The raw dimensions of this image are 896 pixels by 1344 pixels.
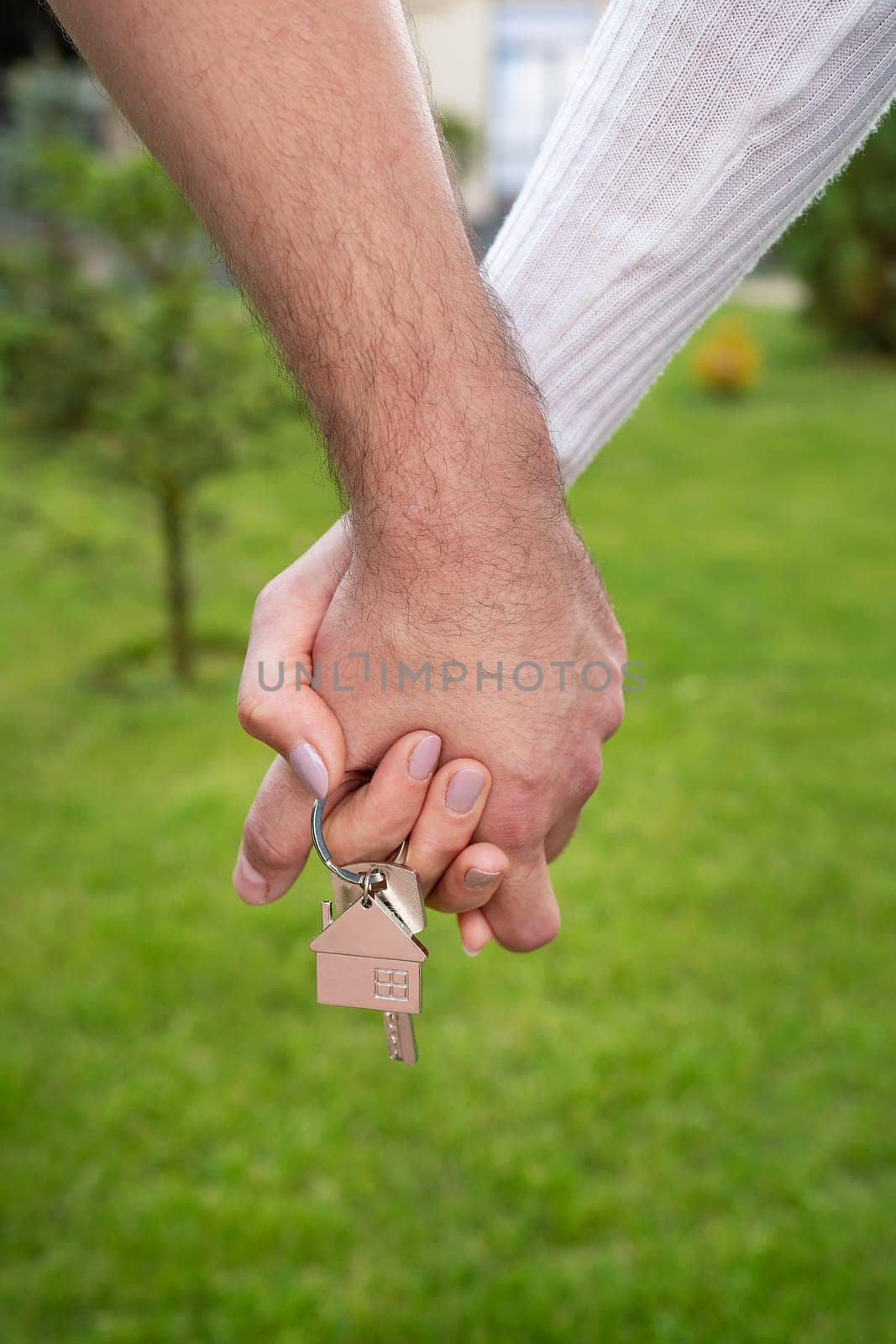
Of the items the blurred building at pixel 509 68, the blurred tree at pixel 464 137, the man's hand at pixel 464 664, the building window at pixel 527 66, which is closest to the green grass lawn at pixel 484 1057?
the man's hand at pixel 464 664

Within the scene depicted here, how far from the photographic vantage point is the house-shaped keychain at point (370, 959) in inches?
42.0

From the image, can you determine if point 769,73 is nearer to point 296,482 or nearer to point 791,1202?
point 791,1202

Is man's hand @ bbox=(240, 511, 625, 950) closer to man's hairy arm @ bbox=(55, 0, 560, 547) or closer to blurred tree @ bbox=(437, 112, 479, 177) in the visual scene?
man's hairy arm @ bbox=(55, 0, 560, 547)

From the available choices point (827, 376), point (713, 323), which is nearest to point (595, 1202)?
point (827, 376)

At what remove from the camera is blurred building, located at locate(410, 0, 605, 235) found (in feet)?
43.5

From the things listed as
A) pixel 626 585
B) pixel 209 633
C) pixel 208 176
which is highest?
pixel 626 585

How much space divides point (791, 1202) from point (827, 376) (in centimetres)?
736

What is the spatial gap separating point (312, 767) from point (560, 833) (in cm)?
31

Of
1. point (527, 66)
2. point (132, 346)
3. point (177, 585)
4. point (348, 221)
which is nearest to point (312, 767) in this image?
point (348, 221)

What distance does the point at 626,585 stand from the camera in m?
4.51

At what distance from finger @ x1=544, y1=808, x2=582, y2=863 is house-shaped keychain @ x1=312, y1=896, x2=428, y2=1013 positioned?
19cm

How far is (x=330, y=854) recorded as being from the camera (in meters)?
1.10

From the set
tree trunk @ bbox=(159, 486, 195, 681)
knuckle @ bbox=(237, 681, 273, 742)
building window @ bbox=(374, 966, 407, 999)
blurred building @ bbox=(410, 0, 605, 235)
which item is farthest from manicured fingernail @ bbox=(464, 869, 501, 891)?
blurred building @ bbox=(410, 0, 605, 235)

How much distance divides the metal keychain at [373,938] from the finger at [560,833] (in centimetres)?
17
